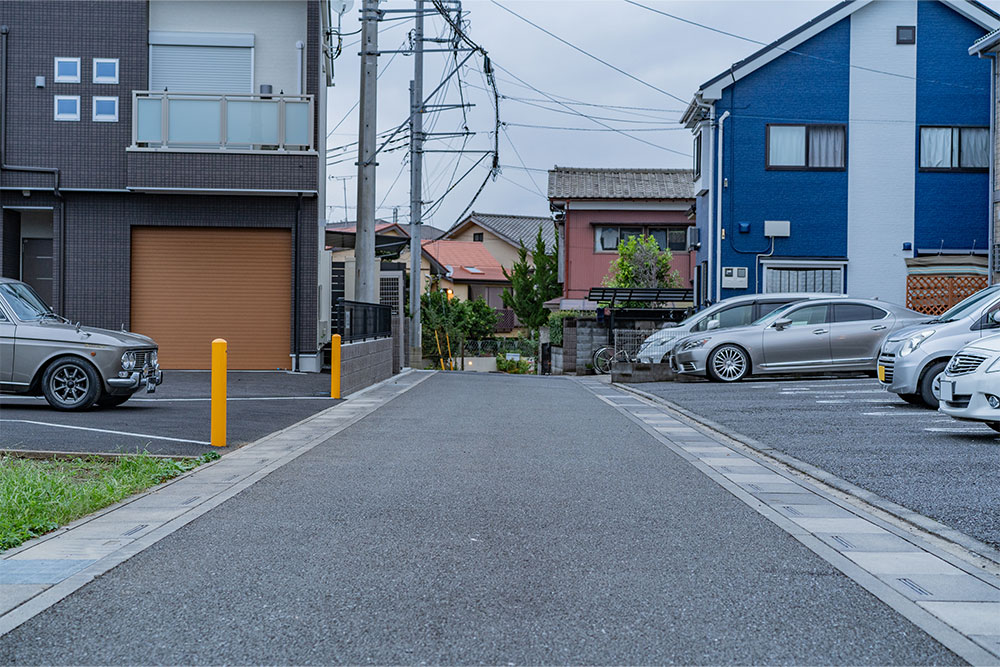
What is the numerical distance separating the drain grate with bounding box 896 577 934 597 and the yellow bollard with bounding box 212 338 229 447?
6383mm

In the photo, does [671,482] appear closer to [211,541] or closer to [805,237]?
[211,541]

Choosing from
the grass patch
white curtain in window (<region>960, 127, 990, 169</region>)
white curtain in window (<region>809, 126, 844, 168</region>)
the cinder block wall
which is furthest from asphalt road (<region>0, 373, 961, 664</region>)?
white curtain in window (<region>960, 127, 990, 169</region>)

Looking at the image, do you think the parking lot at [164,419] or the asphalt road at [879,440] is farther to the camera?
the parking lot at [164,419]

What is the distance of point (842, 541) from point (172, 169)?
15361 mm

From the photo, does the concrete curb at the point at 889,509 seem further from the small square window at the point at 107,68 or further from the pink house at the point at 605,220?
the pink house at the point at 605,220

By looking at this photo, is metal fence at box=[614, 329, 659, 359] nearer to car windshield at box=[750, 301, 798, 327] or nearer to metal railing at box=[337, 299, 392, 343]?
car windshield at box=[750, 301, 798, 327]

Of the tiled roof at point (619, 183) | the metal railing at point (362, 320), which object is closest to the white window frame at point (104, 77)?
the metal railing at point (362, 320)

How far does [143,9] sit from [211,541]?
642 inches

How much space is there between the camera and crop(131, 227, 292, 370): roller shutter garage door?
19.2m

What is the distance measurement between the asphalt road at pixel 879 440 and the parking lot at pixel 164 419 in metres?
5.28

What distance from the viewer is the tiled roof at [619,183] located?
3388cm

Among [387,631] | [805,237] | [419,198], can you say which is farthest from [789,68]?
[387,631]

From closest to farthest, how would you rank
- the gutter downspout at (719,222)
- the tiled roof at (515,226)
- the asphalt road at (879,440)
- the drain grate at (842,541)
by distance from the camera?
the drain grate at (842,541), the asphalt road at (879,440), the gutter downspout at (719,222), the tiled roof at (515,226)

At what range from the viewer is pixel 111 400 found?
12297 millimetres
